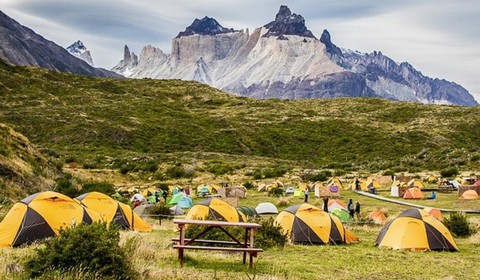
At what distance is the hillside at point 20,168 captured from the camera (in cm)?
3012

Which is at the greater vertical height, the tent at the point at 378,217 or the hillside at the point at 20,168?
the hillside at the point at 20,168

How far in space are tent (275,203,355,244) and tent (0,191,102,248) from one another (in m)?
7.52

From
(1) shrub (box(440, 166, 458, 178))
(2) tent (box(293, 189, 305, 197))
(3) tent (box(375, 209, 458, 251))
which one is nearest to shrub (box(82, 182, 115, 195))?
(2) tent (box(293, 189, 305, 197))

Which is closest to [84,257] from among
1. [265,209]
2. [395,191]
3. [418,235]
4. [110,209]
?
[418,235]

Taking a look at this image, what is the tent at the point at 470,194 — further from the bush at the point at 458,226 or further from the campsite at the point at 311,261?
the campsite at the point at 311,261

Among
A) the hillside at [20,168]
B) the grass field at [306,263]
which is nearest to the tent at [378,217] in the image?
the grass field at [306,263]

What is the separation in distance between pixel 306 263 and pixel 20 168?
982 inches

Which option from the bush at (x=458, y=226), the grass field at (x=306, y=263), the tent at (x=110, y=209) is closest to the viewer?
the grass field at (x=306, y=263)

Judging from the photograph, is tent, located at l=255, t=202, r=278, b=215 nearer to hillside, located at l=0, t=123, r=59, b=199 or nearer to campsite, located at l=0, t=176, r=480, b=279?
campsite, located at l=0, t=176, r=480, b=279

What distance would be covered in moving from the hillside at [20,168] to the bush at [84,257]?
18578 millimetres

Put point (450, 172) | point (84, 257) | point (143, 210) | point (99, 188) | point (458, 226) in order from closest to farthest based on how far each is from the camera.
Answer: point (84, 257) < point (458, 226) < point (143, 210) < point (99, 188) < point (450, 172)

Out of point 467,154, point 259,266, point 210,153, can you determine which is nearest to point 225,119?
point 210,153

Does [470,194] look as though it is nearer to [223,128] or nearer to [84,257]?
[84,257]

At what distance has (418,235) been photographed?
17.8 m
